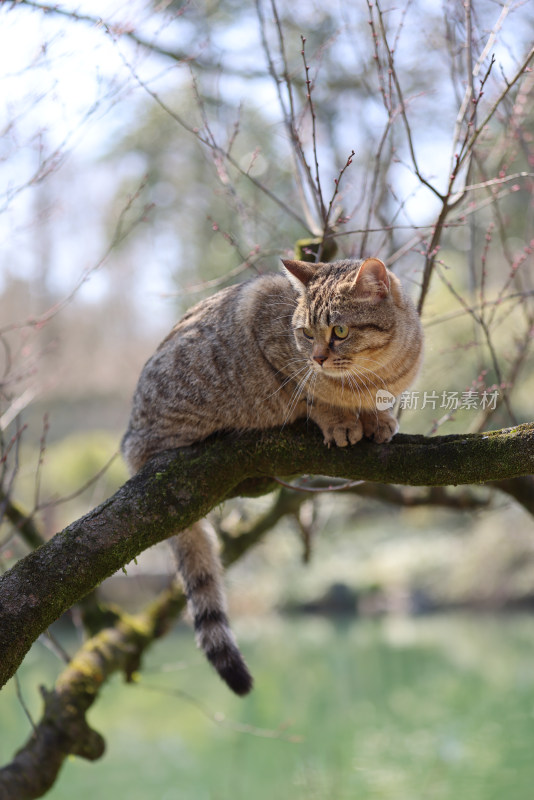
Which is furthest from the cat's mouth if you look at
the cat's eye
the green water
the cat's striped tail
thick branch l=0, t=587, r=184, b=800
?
the green water

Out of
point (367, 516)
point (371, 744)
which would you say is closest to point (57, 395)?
point (367, 516)

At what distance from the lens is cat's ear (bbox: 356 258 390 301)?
2.15 metres

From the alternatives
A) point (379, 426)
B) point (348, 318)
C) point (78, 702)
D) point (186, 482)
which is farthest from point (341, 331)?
point (78, 702)

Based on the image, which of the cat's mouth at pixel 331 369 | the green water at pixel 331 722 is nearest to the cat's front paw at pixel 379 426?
the cat's mouth at pixel 331 369

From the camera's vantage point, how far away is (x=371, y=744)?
593 centimetres

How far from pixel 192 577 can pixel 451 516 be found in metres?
9.67

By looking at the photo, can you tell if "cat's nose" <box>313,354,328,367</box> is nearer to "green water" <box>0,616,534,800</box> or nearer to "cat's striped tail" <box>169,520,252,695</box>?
"cat's striped tail" <box>169,520,252,695</box>

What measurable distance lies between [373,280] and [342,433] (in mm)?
481

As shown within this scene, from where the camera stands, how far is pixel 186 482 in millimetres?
1958

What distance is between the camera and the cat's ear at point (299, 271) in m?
2.28

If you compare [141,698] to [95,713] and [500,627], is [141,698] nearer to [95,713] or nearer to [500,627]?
[95,713]

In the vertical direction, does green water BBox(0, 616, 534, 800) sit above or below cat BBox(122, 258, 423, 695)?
below

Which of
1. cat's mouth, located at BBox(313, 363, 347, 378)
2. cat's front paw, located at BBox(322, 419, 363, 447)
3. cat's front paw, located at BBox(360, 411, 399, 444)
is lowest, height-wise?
cat's front paw, located at BBox(360, 411, 399, 444)

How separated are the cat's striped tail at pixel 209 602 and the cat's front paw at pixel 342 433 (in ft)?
2.14
